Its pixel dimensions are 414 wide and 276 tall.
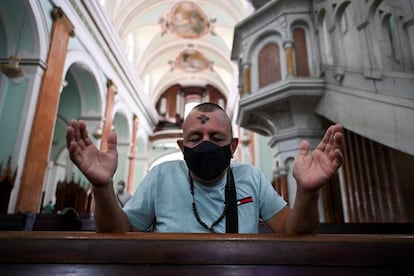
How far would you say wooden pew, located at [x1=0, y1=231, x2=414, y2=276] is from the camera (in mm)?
772

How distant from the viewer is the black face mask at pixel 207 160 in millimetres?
1385

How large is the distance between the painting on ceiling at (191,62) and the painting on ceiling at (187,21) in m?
1.57

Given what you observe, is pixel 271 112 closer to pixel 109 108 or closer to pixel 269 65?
pixel 269 65

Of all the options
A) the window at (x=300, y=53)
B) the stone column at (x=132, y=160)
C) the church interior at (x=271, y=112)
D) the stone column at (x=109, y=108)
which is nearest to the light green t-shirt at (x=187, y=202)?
the church interior at (x=271, y=112)

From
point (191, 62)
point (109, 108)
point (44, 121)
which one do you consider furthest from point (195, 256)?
point (191, 62)

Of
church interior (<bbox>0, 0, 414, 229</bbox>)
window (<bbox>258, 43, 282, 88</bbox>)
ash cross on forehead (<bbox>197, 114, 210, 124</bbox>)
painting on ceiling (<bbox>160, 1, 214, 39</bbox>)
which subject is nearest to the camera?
ash cross on forehead (<bbox>197, 114, 210, 124</bbox>)

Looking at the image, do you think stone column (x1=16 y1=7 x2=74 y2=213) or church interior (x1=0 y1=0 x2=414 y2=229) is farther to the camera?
stone column (x1=16 y1=7 x2=74 y2=213)

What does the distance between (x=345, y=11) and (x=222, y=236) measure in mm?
5192

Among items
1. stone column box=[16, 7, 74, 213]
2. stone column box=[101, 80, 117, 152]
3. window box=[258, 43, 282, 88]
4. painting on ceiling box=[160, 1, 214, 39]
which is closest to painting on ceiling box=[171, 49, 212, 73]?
painting on ceiling box=[160, 1, 214, 39]

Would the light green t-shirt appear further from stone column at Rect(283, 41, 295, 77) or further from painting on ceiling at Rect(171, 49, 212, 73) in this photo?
painting on ceiling at Rect(171, 49, 212, 73)

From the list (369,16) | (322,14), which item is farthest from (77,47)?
(369,16)

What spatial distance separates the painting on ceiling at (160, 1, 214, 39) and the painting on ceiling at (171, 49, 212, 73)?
1.57 meters

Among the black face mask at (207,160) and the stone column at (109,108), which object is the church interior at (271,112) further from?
the black face mask at (207,160)

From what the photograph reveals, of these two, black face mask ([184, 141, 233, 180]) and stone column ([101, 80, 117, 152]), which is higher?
stone column ([101, 80, 117, 152])
